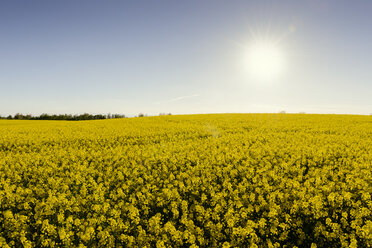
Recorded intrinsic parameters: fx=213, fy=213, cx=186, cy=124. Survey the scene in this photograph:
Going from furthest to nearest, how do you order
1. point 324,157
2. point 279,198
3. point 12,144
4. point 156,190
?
point 12,144 < point 324,157 < point 156,190 < point 279,198

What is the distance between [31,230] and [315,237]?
6938mm

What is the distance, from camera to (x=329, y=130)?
21.2 meters

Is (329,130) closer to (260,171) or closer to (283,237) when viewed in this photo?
(260,171)

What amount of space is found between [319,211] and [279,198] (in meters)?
1.03

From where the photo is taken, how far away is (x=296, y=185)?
22.2 ft

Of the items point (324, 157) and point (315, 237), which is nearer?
point (315, 237)

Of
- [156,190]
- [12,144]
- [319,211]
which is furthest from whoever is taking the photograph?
[12,144]

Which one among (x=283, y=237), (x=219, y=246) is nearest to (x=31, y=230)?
(x=219, y=246)

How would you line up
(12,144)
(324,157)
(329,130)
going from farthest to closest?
(329,130) → (12,144) → (324,157)

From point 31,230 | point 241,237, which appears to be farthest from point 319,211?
point 31,230

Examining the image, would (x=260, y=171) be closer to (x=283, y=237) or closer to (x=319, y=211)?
(x=319, y=211)

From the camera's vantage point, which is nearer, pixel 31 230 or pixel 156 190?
pixel 31 230

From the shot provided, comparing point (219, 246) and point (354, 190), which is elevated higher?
point (354, 190)

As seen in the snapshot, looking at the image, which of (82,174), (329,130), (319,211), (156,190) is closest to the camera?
(319,211)
